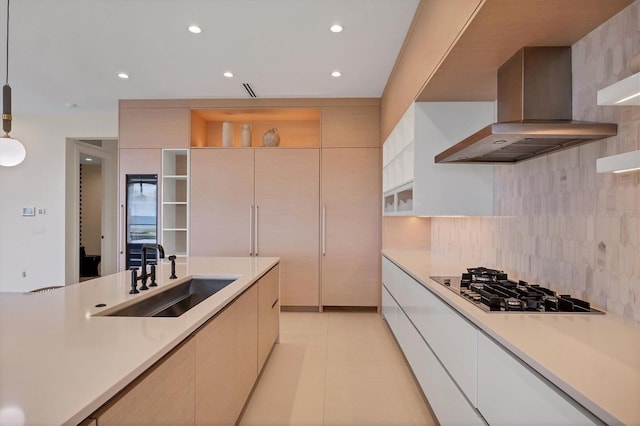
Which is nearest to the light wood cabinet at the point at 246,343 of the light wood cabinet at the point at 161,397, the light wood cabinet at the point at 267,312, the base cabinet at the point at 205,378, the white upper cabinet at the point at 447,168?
the base cabinet at the point at 205,378

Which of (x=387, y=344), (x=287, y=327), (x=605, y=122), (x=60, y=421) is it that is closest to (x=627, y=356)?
(x=605, y=122)

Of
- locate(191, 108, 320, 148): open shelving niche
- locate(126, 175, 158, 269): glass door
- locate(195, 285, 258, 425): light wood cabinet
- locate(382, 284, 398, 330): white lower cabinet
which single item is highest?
locate(191, 108, 320, 148): open shelving niche

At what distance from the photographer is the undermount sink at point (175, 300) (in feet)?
5.47

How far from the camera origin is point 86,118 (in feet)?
17.3

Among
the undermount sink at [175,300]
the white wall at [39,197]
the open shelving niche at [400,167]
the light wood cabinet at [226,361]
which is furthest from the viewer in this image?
the white wall at [39,197]

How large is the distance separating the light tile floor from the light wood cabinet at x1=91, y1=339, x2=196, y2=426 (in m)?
1.09

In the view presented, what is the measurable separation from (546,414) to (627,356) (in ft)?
1.01

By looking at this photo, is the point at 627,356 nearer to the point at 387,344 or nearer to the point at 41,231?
the point at 387,344

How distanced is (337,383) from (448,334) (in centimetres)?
124

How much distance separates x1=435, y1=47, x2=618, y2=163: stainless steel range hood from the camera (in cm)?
156

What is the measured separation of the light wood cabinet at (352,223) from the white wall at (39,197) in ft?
11.7

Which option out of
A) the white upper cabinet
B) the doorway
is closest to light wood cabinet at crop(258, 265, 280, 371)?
the white upper cabinet

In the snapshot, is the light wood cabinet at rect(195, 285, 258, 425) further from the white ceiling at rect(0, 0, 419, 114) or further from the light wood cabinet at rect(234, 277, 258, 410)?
the white ceiling at rect(0, 0, 419, 114)

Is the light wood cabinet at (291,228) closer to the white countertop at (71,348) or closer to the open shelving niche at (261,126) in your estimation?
the open shelving niche at (261,126)
